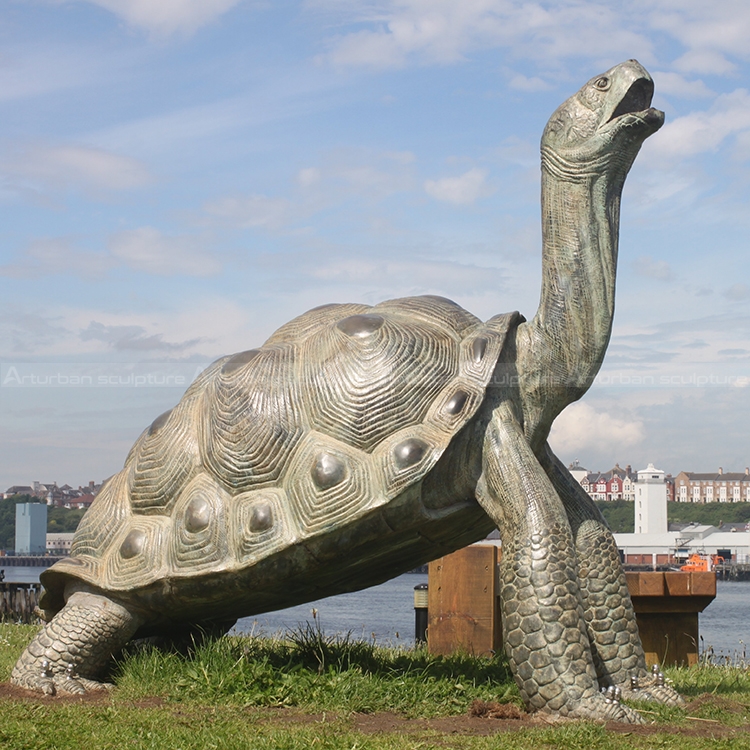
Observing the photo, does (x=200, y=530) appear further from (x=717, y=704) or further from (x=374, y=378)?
(x=717, y=704)

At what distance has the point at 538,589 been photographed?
6504 millimetres

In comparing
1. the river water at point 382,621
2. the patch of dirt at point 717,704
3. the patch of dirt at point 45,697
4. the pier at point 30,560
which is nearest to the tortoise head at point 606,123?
the patch of dirt at point 717,704

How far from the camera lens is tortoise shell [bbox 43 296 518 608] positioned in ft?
22.3

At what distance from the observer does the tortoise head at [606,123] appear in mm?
6977

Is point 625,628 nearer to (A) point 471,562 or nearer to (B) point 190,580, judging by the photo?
(A) point 471,562

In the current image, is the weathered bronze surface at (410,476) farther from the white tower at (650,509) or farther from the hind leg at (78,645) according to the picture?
the white tower at (650,509)

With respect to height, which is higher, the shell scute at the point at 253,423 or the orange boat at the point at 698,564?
the shell scute at the point at 253,423

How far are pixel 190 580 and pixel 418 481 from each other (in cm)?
202

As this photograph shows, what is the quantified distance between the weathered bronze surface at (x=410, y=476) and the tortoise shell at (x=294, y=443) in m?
0.02

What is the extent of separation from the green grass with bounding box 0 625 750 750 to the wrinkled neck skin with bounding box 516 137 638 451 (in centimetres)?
224

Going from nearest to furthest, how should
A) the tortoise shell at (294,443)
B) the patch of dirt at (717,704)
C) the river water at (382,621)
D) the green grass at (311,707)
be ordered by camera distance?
the green grass at (311,707) → the tortoise shell at (294,443) → the patch of dirt at (717,704) → the river water at (382,621)

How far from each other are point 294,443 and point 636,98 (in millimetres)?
3718

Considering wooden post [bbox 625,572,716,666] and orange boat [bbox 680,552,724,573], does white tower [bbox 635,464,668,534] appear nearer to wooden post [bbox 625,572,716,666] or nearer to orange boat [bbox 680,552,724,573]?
orange boat [bbox 680,552,724,573]

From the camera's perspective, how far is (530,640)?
645 centimetres
